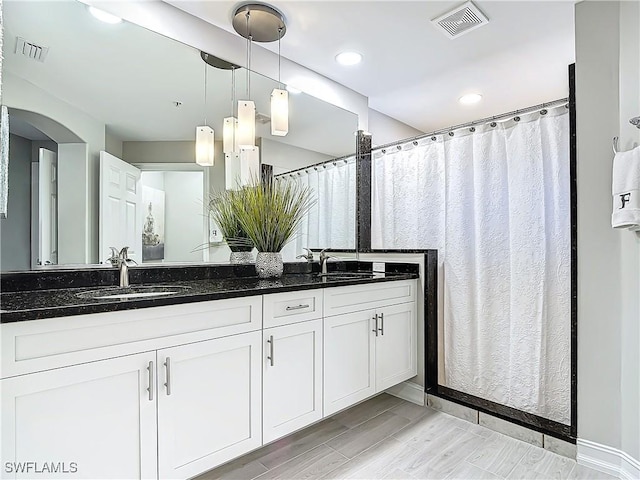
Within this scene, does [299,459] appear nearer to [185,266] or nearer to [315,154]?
[185,266]

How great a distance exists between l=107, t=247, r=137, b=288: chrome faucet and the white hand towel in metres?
2.24

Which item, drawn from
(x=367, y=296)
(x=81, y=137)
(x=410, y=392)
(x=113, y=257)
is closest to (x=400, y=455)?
(x=410, y=392)

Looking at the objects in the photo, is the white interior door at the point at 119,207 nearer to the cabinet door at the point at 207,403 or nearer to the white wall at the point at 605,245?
the cabinet door at the point at 207,403

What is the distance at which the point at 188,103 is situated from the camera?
7.16 ft

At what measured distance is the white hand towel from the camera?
5.14 ft

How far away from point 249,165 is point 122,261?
0.96 metres

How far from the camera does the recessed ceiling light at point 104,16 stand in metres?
1.83

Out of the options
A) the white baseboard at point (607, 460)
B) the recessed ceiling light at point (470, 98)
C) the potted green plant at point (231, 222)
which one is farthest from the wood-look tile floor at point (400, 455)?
the recessed ceiling light at point (470, 98)

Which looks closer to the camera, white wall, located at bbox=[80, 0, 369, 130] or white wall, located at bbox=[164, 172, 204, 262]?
white wall, located at bbox=[80, 0, 369, 130]

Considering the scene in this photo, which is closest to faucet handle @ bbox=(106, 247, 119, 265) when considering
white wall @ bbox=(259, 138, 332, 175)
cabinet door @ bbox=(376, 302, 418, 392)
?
white wall @ bbox=(259, 138, 332, 175)

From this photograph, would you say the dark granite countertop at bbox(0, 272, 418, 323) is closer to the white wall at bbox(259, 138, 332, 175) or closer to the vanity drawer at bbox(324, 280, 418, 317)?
the vanity drawer at bbox(324, 280, 418, 317)

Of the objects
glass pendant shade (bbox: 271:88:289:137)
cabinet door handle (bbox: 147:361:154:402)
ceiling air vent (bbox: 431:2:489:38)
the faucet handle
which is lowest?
cabinet door handle (bbox: 147:361:154:402)

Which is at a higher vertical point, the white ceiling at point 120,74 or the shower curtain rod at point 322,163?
the white ceiling at point 120,74

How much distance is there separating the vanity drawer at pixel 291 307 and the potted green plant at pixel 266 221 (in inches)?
19.2
